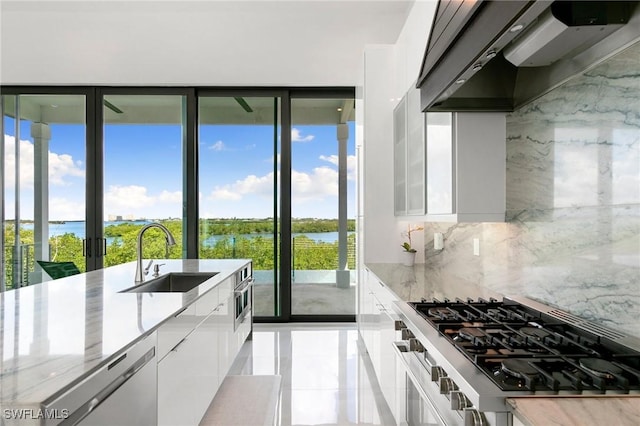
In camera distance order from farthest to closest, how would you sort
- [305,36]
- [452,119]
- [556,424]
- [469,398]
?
[305,36] → [452,119] → [469,398] → [556,424]

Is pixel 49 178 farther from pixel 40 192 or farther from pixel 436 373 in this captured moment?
pixel 436 373

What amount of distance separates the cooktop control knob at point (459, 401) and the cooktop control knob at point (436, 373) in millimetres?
128

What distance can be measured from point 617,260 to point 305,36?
3014mm

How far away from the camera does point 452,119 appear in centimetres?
204

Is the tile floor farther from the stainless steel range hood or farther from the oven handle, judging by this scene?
the stainless steel range hood

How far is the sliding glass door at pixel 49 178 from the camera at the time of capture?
15.9ft

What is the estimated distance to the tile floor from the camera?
8.34 feet

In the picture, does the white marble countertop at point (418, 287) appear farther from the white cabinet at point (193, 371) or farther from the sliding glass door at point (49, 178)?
the sliding glass door at point (49, 178)

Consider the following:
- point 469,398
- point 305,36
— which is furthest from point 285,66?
point 469,398

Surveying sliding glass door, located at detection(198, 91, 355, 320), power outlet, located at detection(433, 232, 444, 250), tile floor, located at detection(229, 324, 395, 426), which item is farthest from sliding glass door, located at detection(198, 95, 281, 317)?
power outlet, located at detection(433, 232, 444, 250)

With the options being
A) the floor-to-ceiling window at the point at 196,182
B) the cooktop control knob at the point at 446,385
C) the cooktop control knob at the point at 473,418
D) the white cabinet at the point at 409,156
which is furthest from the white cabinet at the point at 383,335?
the floor-to-ceiling window at the point at 196,182

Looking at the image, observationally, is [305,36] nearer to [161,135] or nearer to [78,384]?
[161,135]

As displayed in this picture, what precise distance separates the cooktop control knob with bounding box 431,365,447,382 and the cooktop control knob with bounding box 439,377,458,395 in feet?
0.12

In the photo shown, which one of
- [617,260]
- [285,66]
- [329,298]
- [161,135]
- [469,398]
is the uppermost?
[285,66]
